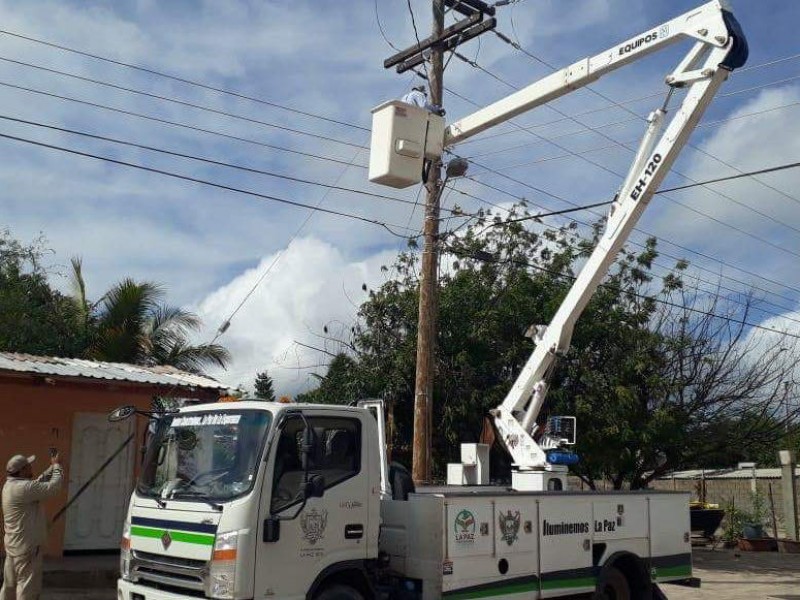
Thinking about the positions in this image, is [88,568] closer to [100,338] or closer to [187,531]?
[187,531]

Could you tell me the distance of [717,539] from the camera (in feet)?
83.4

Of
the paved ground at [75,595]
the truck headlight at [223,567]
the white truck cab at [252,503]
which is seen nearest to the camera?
the truck headlight at [223,567]

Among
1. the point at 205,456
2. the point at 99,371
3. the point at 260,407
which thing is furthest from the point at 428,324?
the point at 205,456

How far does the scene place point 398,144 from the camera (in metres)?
10.5

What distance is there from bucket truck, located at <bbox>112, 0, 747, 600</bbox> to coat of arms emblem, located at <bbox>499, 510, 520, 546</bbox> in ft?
0.06

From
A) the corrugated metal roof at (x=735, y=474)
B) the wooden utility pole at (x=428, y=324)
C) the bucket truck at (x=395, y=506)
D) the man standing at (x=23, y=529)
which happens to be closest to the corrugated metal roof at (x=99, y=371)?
the man standing at (x=23, y=529)

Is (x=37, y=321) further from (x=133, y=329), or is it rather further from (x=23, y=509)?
(x=23, y=509)

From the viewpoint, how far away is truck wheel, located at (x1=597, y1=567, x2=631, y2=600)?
32.7ft

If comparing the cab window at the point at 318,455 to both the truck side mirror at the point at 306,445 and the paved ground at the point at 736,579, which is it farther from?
the paved ground at the point at 736,579

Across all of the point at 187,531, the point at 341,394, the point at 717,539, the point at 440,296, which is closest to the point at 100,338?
the point at 341,394

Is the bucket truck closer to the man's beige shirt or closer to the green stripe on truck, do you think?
the green stripe on truck

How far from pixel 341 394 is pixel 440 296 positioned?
3069 millimetres

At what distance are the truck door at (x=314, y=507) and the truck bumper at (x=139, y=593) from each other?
80cm

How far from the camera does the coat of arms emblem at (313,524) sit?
730 centimetres
